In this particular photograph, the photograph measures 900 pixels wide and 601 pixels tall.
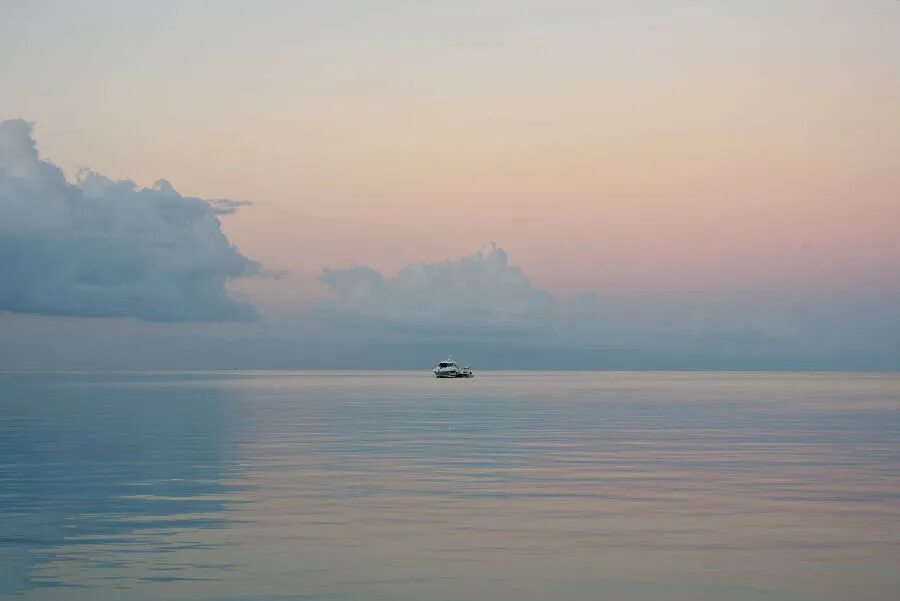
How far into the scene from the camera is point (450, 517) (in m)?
37.6

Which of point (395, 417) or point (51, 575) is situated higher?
point (395, 417)

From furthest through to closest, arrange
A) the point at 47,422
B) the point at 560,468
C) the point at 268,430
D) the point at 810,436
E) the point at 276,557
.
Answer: the point at 47,422 → the point at 268,430 → the point at 810,436 → the point at 560,468 → the point at 276,557

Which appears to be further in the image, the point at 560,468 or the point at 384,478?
the point at 560,468

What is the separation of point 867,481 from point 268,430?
154 ft

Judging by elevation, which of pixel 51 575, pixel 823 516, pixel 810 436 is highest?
pixel 810 436

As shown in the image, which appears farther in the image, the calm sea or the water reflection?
the water reflection

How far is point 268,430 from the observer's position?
273 ft

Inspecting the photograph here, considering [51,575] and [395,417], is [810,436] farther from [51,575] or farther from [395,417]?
[51,575]

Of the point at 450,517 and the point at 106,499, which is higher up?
the point at 450,517

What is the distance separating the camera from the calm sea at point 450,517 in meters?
27.3

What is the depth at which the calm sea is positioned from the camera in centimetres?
2733

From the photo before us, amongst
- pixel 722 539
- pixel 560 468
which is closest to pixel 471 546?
pixel 722 539

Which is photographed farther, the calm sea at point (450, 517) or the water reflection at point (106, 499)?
the water reflection at point (106, 499)

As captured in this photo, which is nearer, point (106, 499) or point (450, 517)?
point (450, 517)
